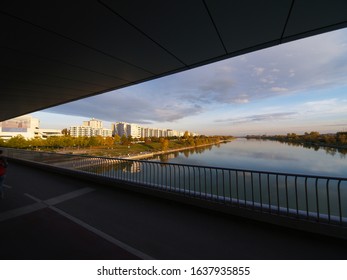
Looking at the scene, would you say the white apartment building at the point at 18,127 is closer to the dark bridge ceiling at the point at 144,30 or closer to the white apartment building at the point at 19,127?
the white apartment building at the point at 19,127

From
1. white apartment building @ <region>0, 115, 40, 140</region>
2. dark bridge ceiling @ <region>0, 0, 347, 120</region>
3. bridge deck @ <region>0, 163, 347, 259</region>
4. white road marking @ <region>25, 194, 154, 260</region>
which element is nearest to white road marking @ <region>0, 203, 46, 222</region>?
bridge deck @ <region>0, 163, 347, 259</region>

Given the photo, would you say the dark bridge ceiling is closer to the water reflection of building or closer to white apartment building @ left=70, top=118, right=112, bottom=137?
the water reflection of building

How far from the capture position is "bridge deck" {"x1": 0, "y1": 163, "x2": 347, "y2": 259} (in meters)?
2.64

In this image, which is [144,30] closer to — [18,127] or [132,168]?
[132,168]

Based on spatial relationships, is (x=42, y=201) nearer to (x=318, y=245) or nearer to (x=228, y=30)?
(x=228, y=30)

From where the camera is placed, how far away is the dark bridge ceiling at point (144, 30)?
2.10 metres

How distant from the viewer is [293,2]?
2.05 meters

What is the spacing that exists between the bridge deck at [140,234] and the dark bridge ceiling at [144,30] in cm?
338

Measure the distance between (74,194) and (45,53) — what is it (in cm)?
417

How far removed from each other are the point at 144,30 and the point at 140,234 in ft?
11.4

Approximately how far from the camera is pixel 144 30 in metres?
2.55

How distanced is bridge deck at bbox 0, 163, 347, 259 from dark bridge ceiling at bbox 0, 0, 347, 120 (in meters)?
3.38

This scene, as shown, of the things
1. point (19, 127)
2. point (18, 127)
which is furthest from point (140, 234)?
point (18, 127)

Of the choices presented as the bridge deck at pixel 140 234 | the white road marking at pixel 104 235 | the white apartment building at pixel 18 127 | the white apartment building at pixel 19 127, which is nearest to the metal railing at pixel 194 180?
the bridge deck at pixel 140 234
